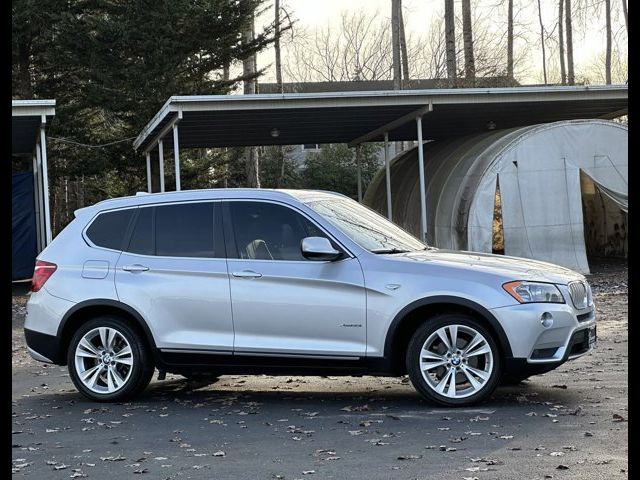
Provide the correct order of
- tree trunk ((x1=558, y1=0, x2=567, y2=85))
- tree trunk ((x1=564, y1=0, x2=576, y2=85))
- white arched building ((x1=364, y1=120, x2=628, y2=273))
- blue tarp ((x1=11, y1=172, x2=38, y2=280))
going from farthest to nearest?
tree trunk ((x1=558, y1=0, x2=567, y2=85)), tree trunk ((x1=564, y1=0, x2=576, y2=85)), blue tarp ((x1=11, y1=172, x2=38, y2=280)), white arched building ((x1=364, y1=120, x2=628, y2=273))

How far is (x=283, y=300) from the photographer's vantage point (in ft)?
27.0

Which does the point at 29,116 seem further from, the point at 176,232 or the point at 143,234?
the point at 176,232

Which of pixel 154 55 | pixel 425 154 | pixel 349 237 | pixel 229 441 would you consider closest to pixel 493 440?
pixel 229 441

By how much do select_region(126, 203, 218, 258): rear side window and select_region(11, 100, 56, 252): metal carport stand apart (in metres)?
7.65

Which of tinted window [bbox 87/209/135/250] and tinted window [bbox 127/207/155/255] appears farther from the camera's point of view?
tinted window [bbox 87/209/135/250]

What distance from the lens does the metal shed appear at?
18.6 metres

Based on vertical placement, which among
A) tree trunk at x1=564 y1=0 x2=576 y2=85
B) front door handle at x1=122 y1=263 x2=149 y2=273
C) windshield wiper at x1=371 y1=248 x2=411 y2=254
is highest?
tree trunk at x1=564 y1=0 x2=576 y2=85

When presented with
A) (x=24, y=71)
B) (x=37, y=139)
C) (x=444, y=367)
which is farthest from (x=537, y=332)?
(x=24, y=71)

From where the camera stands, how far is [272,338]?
27.2 ft

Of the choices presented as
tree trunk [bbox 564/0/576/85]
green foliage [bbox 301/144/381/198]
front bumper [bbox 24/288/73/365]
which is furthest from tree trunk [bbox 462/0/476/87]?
front bumper [bbox 24/288/73/365]

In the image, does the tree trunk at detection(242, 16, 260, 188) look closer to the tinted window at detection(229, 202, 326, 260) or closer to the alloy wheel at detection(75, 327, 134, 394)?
the tinted window at detection(229, 202, 326, 260)

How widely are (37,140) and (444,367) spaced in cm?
1699
